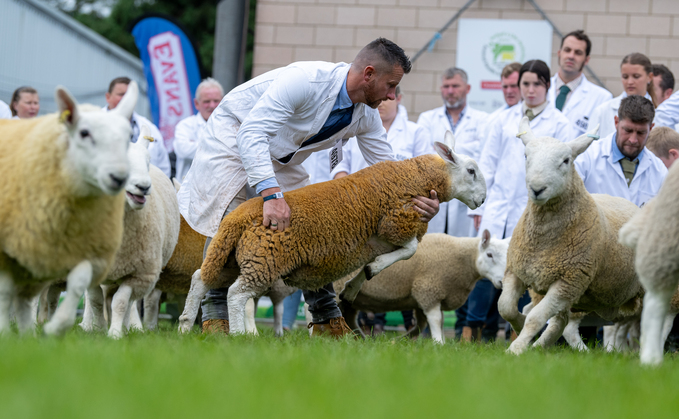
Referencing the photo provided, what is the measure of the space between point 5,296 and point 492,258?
4.39 metres

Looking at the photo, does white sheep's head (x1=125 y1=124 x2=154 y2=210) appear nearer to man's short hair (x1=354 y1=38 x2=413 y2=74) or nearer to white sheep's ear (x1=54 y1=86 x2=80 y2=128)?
white sheep's ear (x1=54 y1=86 x2=80 y2=128)

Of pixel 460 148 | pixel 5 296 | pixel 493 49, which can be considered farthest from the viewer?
pixel 493 49

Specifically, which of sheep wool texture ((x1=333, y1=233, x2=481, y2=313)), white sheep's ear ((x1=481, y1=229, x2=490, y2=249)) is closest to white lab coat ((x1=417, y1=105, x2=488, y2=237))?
sheep wool texture ((x1=333, y1=233, x2=481, y2=313))

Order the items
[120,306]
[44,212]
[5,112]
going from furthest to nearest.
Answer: [5,112]
[120,306]
[44,212]

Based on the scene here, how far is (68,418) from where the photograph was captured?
5.85ft

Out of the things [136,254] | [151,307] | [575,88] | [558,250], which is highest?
[575,88]

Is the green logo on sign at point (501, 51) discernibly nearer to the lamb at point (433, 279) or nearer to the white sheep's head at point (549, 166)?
the lamb at point (433, 279)

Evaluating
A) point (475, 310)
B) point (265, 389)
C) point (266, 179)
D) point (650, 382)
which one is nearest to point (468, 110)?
point (475, 310)

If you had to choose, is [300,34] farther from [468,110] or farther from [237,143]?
[237,143]

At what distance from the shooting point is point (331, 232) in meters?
4.25

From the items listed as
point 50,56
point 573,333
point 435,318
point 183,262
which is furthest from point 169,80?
point 573,333

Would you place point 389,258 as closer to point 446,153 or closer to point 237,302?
point 446,153

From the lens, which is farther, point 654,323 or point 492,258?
point 492,258

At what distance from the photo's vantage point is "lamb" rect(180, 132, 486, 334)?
416 cm
